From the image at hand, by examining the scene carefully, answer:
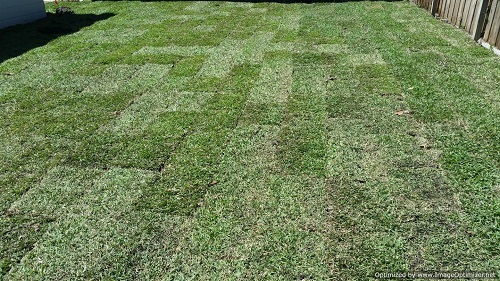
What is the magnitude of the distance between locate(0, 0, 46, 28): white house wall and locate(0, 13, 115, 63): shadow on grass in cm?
17

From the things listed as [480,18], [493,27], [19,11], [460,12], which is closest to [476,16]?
[480,18]

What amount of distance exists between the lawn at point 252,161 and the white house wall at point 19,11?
2637 mm

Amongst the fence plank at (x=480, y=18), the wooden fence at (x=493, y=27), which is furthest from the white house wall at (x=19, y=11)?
the wooden fence at (x=493, y=27)

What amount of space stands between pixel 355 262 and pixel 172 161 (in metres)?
1.86

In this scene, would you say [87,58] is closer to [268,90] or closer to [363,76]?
[268,90]

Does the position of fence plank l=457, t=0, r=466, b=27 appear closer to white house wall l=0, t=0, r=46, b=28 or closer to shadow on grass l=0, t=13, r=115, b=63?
shadow on grass l=0, t=13, r=115, b=63

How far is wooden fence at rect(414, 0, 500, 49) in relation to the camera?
593cm

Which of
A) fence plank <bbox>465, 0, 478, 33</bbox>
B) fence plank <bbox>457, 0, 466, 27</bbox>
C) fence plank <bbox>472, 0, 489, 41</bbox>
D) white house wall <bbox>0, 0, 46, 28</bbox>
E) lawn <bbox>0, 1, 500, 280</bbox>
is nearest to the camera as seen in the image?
lawn <bbox>0, 1, 500, 280</bbox>

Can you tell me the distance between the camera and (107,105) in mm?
4680

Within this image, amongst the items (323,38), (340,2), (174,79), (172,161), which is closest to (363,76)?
(323,38)

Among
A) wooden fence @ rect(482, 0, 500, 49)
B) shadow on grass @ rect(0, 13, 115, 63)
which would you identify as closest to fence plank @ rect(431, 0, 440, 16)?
wooden fence @ rect(482, 0, 500, 49)

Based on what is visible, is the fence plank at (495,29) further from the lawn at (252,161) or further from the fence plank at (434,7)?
the fence plank at (434,7)

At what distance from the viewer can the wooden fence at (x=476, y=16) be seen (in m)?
5.93

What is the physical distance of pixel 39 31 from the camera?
26.6ft
